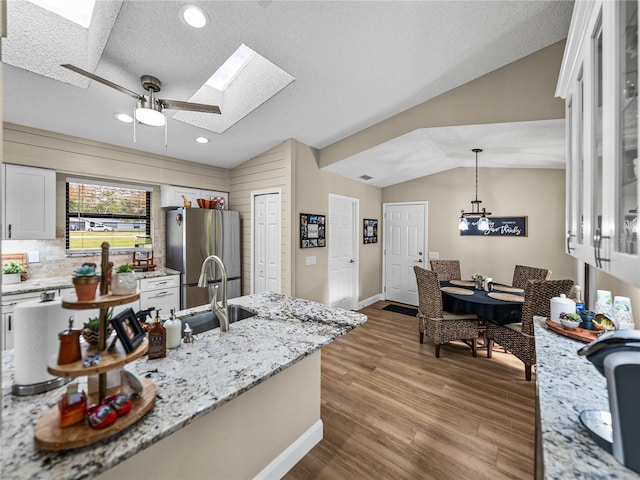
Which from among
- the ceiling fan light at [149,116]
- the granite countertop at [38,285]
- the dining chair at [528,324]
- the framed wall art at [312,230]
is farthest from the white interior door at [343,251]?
the ceiling fan light at [149,116]

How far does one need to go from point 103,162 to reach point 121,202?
0.58m

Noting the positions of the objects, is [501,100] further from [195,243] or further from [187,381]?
[195,243]

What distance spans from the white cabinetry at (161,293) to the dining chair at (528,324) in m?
3.70

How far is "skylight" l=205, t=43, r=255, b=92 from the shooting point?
2762 mm

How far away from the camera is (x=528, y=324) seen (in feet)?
9.93

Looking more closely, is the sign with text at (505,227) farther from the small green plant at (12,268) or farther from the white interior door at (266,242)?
the small green plant at (12,268)

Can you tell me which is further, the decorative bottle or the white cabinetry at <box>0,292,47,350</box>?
the white cabinetry at <box>0,292,47,350</box>

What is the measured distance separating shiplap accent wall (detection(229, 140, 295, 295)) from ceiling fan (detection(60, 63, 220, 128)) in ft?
5.48

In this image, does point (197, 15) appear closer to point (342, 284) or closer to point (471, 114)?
point (471, 114)

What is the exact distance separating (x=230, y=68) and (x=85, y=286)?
99.1 inches

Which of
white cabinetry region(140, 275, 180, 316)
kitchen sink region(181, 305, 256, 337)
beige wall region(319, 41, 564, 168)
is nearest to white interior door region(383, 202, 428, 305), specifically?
beige wall region(319, 41, 564, 168)

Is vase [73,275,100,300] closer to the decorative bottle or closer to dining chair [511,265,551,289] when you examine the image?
the decorative bottle

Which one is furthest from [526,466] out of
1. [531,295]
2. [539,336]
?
[531,295]

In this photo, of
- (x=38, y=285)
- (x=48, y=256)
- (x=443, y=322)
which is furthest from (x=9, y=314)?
(x=443, y=322)
